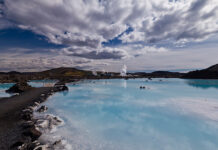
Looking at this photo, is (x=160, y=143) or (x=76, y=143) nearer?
(x=76, y=143)

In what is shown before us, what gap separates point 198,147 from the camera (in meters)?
5.79

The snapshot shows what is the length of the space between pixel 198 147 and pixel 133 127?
147 inches

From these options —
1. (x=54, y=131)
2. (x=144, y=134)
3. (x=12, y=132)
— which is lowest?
(x=144, y=134)

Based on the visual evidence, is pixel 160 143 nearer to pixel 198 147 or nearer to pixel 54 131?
pixel 198 147

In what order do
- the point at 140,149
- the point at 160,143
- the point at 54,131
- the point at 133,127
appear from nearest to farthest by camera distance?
the point at 140,149
the point at 160,143
the point at 54,131
the point at 133,127

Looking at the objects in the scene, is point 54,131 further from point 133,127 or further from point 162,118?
point 162,118

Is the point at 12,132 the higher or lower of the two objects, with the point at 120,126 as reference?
higher

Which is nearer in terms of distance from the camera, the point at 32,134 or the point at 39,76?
the point at 32,134

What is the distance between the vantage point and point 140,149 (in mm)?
5629

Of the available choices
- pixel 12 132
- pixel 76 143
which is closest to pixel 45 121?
pixel 12 132

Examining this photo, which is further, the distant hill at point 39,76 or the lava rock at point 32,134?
the distant hill at point 39,76

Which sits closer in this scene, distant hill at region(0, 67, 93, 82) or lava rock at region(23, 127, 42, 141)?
lava rock at region(23, 127, 42, 141)

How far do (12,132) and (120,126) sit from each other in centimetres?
655

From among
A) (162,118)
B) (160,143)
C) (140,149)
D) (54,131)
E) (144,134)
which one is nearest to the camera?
(140,149)
